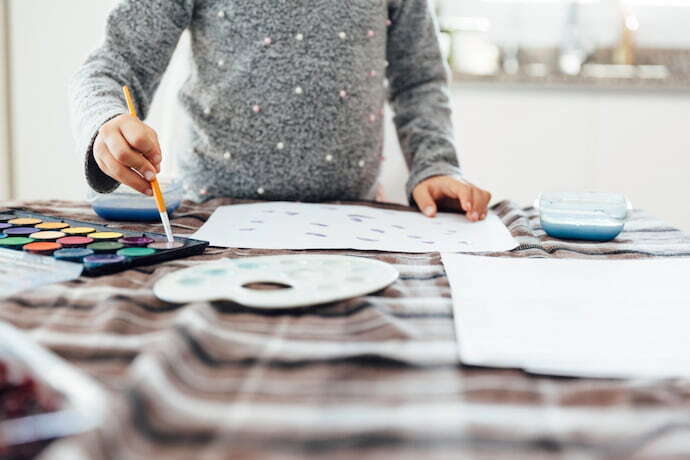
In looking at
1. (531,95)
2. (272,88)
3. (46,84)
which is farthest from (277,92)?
(46,84)

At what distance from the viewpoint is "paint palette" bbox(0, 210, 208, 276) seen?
51 centimetres

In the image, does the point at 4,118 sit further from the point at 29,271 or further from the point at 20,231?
the point at 29,271

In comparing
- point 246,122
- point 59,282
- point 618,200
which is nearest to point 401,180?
point 246,122

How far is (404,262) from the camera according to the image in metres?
0.57

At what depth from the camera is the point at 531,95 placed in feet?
6.49

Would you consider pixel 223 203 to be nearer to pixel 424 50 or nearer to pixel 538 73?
pixel 424 50

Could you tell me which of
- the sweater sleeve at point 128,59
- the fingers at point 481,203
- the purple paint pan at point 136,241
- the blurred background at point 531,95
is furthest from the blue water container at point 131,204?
→ the blurred background at point 531,95

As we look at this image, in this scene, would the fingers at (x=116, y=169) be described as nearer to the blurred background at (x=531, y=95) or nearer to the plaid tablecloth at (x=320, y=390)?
the plaid tablecloth at (x=320, y=390)

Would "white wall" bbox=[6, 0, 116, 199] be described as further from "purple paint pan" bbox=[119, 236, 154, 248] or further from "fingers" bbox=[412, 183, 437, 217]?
"purple paint pan" bbox=[119, 236, 154, 248]

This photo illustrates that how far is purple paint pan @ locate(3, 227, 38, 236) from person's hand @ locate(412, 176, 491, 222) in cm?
42

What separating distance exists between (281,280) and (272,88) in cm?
47

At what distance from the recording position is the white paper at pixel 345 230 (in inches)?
24.9

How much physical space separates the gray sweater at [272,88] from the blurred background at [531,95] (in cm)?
94

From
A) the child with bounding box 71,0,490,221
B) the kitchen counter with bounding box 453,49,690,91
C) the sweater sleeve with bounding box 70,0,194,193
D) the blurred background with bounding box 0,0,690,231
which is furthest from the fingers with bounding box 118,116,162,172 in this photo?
the kitchen counter with bounding box 453,49,690,91
